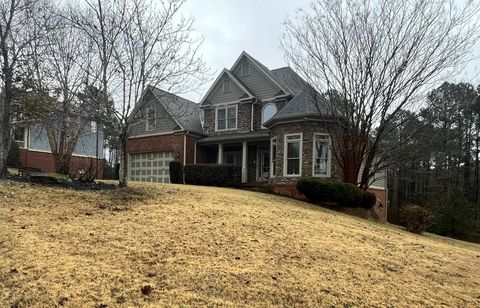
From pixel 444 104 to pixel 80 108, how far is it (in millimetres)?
15228

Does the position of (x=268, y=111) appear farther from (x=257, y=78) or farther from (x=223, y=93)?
(x=223, y=93)

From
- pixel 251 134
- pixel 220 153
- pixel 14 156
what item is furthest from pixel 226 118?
pixel 14 156

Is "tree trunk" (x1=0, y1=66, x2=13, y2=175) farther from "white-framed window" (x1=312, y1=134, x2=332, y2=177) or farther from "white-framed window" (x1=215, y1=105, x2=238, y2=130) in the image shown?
"white-framed window" (x1=215, y1=105, x2=238, y2=130)

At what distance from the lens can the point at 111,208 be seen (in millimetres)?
8414

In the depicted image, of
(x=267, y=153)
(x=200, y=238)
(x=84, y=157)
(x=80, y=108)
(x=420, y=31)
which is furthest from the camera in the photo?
(x=84, y=157)

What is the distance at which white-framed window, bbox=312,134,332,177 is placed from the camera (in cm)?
1830

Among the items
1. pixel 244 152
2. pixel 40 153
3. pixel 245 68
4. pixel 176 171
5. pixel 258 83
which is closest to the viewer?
pixel 176 171

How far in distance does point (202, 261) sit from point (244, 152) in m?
16.8

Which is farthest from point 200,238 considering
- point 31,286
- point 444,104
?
point 444,104

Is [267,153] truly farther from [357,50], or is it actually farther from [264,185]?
[357,50]

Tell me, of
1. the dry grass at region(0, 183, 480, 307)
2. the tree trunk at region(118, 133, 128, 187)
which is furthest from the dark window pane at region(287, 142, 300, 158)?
the dry grass at region(0, 183, 480, 307)

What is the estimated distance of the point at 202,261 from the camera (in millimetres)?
5480

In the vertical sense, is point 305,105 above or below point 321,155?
above

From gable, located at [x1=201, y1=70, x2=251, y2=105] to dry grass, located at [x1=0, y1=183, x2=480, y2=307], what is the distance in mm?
15264
